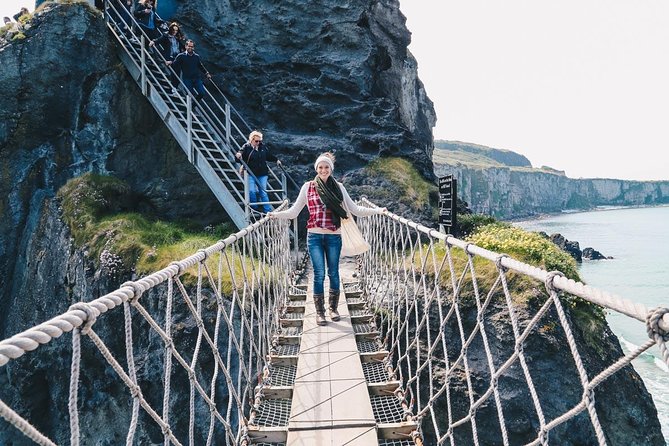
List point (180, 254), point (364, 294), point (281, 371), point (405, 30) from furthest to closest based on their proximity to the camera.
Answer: point (405, 30) < point (180, 254) < point (364, 294) < point (281, 371)

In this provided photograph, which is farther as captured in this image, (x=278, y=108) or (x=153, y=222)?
(x=278, y=108)

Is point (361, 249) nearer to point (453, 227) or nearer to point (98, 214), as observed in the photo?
point (453, 227)

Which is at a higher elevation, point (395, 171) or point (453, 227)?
point (395, 171)

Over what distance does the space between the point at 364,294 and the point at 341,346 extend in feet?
6.66

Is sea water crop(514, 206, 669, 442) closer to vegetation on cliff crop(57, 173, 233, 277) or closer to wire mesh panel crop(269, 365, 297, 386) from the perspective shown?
wire mesh panel crop(269, 365, 297, 386)

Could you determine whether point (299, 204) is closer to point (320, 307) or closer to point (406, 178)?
point (320, 307)

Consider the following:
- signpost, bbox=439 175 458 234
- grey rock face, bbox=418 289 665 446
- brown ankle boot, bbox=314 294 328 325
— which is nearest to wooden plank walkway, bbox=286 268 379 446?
brown ankle boot, bbox=314 294 328 325

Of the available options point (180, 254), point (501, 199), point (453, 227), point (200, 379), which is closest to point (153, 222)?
point (180, 254)

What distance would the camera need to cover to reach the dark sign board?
695cm

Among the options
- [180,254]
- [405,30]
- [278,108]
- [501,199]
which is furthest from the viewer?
[501,199]

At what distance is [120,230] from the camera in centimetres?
868

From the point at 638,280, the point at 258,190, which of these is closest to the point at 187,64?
the point at 258,190

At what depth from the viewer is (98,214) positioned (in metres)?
9.45

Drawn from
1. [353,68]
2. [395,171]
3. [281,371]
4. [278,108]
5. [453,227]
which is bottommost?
[281,371]
